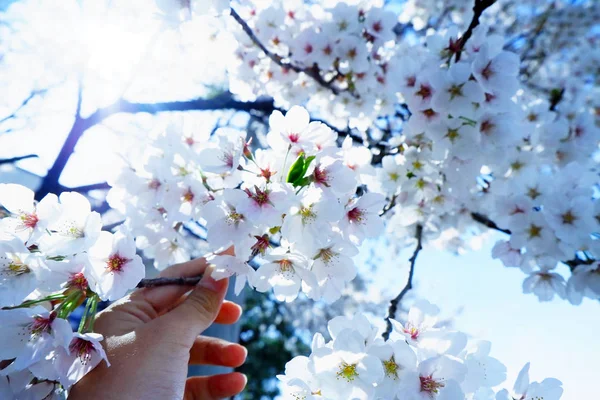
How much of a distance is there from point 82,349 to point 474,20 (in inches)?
67.4

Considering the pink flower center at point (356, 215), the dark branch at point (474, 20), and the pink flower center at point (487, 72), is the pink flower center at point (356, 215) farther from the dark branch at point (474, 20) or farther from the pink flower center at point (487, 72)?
the dark branch at point (474, 20)

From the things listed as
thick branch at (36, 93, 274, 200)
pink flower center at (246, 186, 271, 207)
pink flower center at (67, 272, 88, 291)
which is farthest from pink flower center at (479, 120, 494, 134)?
thick branch at (36, 93, 274, 200)

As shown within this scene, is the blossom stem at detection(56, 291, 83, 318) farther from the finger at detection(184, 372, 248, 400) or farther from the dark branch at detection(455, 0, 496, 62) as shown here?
the dark branch at detection(455, 0, 496, 62)

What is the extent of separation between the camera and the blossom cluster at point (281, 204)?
94 centimetres

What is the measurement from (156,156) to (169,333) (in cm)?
53

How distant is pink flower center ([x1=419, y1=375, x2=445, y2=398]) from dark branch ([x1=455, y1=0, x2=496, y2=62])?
1307 millimetres

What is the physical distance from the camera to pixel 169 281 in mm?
1172

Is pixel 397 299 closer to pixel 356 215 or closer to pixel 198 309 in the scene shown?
pixel 356 215

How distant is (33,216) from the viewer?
Result: 0.94m

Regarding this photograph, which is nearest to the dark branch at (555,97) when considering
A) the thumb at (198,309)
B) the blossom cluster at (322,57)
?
the blossom cluster at (322,57)

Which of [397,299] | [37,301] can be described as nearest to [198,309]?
[37,301]

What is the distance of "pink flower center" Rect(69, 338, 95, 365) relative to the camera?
2.87ft

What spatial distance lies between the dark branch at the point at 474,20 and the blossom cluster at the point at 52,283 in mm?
1464

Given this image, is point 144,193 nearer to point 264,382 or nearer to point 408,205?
point 408,205
